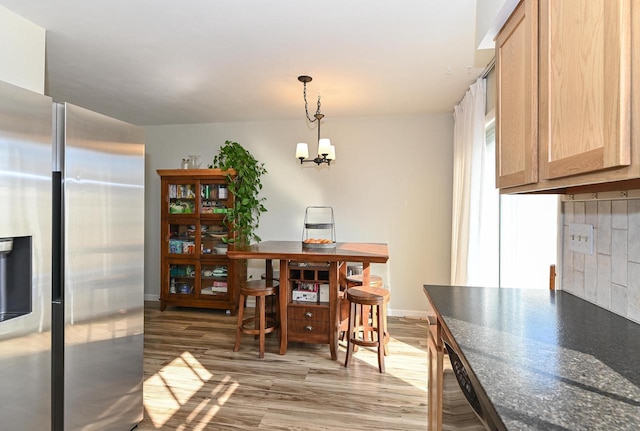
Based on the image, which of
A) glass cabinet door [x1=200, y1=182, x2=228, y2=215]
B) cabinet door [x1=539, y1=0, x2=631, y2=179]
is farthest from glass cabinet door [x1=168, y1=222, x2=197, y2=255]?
cabinet door [x1=539, y1=0, x2=631, y2=179]

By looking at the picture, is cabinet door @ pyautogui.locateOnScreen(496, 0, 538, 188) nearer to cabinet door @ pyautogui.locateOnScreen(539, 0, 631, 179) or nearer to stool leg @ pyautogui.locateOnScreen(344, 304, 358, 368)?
cabinet door @ pyautogui.locateOnScreen(539, 0, 631, 179)

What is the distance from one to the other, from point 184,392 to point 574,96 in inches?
109

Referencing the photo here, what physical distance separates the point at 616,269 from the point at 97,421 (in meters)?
2.45

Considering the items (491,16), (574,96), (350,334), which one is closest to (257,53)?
(491,16)

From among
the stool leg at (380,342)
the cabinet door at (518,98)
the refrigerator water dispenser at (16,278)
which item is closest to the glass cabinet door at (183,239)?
the stool leg at (380,342)

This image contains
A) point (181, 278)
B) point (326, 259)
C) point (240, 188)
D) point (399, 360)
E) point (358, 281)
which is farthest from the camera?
point (181, 278)

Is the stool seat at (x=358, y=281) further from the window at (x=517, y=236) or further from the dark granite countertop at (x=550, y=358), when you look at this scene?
Result: the dark granite countertop at (x=550, y=358)

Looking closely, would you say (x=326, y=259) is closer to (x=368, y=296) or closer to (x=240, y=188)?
(x=368, y=296)

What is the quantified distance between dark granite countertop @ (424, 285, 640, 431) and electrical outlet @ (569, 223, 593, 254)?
0.72ft

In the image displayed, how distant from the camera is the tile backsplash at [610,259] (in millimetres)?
1180

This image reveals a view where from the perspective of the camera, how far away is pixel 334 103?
12.6ft

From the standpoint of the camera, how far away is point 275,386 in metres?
2.56

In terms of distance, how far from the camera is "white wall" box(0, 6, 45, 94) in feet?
6.89

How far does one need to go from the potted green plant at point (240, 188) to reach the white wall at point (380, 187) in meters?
0.24
